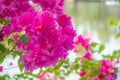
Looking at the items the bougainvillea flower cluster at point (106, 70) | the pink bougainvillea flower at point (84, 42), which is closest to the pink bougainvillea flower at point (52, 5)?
the bougainvillea flower cluster at point (106, 70)

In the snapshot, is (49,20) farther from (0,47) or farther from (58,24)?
(0,47)

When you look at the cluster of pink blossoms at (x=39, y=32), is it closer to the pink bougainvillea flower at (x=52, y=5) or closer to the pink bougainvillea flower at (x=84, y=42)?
the pink bougainvillea flower at (x=52, y=5)

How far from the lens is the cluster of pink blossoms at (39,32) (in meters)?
0.74

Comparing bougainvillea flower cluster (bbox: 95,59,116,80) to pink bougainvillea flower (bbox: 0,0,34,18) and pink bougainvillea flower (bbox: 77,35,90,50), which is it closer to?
pink bougainvillea flower (bbox: 77,35,90,50)

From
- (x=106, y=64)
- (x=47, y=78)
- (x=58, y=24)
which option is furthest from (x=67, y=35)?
(x=47, y=78)

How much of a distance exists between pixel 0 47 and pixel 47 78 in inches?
38.3

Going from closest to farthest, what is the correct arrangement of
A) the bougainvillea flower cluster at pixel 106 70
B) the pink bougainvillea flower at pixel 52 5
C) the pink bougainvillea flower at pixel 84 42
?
the pink bougainvillea flower at pixel 52 5 < the bougainvillea flower cluster at pixel 106 70 < the pink bougainvillea flower at pixel 84 42

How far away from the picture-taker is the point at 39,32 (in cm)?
74

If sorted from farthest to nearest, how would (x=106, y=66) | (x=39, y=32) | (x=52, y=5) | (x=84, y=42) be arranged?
(x=84, y=42)
(x=106, y=66)
(x=52, y=5)
(x=39, y=32)

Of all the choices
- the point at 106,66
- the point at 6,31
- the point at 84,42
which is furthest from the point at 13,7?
the point at 84,42

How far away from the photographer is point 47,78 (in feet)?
5.83

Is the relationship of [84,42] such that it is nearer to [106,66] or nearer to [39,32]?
[106,66]

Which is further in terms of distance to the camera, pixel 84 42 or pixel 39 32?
pixel 84 42

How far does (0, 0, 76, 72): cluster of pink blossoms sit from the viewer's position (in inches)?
29.3
